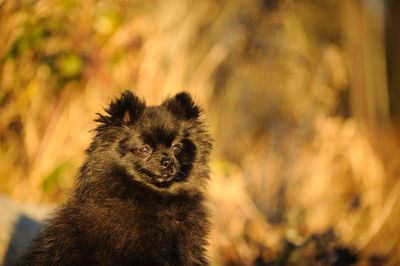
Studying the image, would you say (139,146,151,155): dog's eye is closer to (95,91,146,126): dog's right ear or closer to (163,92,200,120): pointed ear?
(95,91,146,126): dog's right ear

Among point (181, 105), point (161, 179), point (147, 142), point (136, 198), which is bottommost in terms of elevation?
point (136, 198)

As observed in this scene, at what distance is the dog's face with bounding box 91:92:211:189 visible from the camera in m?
3.12

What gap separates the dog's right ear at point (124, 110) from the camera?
3.17 meters

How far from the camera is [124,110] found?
3.21 metres

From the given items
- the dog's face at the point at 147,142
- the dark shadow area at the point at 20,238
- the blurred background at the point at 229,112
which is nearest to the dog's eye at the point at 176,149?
the dog's face at the point at 147,142

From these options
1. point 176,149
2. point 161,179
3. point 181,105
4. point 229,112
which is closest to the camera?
point 161,179

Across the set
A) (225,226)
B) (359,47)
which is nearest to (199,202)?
(225,226)

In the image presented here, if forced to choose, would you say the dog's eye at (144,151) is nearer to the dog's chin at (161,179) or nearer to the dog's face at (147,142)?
the dog's face at (147,142)

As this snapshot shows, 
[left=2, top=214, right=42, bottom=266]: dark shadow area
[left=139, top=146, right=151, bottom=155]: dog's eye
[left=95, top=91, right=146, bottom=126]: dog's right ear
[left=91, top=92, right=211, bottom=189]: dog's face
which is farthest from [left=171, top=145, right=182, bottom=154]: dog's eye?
[left=2, top=214, right=42, bottom=266]: dark shadow area

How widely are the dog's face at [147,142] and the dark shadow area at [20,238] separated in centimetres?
149

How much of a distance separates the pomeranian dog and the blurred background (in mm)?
1772

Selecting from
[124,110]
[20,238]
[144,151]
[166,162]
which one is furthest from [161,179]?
[20,238]

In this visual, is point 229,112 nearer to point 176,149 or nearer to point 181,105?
point 181,105

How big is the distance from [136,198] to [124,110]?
2.35ft
